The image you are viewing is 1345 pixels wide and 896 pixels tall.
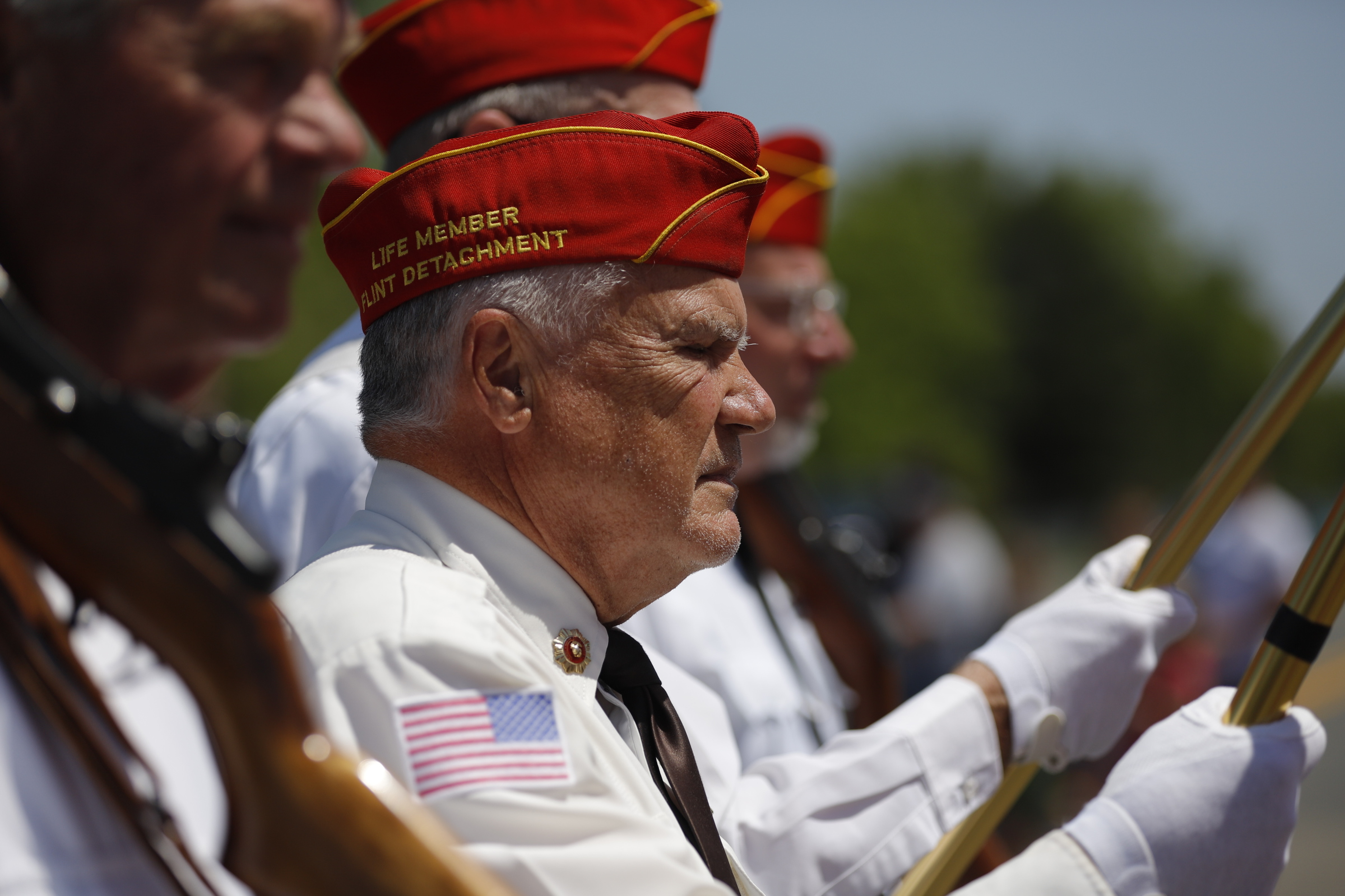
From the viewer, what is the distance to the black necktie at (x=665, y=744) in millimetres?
1848

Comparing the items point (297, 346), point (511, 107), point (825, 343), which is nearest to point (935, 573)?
point (825, 343)

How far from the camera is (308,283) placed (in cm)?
2855

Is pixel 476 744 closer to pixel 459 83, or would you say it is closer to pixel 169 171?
pixel 169 171

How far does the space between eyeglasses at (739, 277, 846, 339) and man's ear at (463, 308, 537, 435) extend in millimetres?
2710

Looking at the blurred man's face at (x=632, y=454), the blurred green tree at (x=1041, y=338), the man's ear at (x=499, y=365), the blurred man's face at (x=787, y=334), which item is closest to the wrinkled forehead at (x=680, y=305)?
the blurred man's face at (x=632, y=454)

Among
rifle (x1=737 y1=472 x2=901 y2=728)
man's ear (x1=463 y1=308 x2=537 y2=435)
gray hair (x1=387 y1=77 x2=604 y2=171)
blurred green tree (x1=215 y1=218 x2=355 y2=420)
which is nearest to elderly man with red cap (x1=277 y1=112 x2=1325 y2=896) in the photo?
man's ear (x1=463 y1=308 x2=537 y2=435)

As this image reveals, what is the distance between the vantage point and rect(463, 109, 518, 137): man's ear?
2.84 metres

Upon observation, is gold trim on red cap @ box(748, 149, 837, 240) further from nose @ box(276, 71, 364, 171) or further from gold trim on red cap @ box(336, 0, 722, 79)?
nose @ box(276, 71, 364, 171)

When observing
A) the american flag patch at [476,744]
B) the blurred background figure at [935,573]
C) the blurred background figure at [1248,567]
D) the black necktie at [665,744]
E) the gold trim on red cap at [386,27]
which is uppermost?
the gold trim on red cap at [386,27]

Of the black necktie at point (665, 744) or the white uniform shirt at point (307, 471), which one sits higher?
the black necktie at point (665, 744)

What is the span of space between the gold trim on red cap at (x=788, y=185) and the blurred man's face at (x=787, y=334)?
0.31 feet

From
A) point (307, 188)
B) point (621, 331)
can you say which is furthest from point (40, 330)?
point (307, 188)

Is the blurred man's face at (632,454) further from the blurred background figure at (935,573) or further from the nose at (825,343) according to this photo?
the blurred background figure at (935,573)

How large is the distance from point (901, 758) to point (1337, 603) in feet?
2.96
